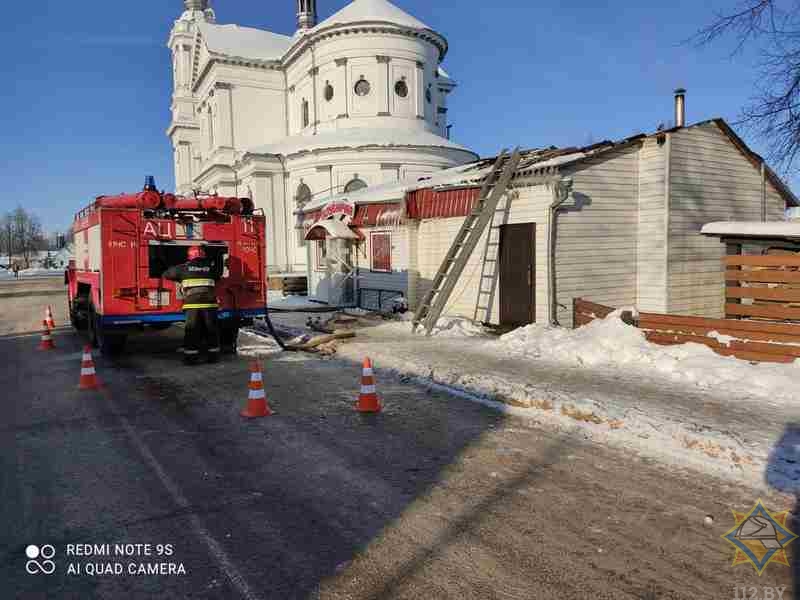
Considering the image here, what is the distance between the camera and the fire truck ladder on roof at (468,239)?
1329 centimetres

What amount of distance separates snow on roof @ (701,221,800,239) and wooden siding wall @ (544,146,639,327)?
187 centimetres

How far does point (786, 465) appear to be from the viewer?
206 inches

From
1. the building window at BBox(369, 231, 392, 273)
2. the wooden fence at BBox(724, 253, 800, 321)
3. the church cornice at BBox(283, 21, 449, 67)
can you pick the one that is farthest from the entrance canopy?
the church cornice at BBox(283, 21, 449, 67)

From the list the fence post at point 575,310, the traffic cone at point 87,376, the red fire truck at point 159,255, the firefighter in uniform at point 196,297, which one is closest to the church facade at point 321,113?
the fence post at point 575,310

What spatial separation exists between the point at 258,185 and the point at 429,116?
13.2m

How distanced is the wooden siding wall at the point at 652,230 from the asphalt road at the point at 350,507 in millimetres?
8607

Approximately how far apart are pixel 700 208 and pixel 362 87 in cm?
2937

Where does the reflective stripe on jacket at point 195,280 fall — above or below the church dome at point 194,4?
below

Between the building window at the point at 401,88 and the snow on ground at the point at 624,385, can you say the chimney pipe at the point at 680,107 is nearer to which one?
the snow on ground at the point at 624,385

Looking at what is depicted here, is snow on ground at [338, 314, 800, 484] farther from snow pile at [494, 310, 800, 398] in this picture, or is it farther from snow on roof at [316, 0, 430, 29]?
snow on roof at [316, 0, 430, 29]

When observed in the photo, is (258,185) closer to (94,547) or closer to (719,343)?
(719,343)

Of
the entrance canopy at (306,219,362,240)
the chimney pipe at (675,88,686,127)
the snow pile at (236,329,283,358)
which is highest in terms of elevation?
the chimney pipe at (675,88,686,127)

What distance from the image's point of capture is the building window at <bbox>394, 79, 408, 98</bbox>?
131 feet

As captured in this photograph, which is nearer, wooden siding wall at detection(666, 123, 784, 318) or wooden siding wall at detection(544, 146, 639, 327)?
wooden siding wall at detection(544, 146, 639, 327)
